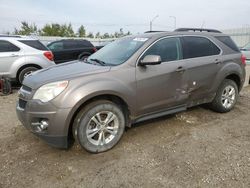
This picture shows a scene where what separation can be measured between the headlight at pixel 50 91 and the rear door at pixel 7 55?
5032mm

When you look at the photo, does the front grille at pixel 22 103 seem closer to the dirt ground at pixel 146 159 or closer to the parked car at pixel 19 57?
the dirt ground at pixel 146 159

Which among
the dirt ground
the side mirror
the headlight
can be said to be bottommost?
the dirt ground

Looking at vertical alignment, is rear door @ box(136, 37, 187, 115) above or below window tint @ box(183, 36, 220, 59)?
below

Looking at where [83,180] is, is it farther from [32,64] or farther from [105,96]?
[32,64]

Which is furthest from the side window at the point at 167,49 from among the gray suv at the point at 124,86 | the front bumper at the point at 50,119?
the front bumper at the point at 50,119

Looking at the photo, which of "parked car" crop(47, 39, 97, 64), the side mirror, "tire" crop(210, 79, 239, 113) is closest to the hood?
the side mirror

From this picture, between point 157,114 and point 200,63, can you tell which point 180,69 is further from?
point 157,114

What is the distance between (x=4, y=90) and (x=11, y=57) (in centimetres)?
111

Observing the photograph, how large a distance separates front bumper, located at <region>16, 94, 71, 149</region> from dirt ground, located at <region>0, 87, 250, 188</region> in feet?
1.12

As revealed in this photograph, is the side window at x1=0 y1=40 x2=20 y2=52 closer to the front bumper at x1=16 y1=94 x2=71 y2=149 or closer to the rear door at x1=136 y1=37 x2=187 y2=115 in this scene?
the front bumper at x1=16 y1=94 x2=71 y2=149

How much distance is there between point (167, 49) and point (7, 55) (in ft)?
18.3

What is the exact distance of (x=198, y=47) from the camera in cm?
452

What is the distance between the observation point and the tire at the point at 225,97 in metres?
4.90

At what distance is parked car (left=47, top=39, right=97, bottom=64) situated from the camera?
39.1ft
